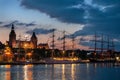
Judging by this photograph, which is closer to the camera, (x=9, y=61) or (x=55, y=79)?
(x=55, y=79)

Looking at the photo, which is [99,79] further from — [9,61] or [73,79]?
[9,61]

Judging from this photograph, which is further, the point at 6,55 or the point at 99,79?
the point at 6,55

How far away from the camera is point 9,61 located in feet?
650

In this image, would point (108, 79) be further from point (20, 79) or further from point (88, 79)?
point (20, 79)

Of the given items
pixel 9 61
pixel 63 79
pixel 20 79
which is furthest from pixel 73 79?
pixel 9 61

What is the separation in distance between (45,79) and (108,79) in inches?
483

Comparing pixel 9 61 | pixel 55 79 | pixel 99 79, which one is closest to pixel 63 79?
pixel 55 79

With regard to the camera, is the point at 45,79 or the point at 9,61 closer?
the point at 45,79

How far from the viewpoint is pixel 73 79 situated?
71500 mm

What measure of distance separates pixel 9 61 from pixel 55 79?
13139 centimetres

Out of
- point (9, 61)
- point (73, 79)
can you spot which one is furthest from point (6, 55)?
point (73, 79)

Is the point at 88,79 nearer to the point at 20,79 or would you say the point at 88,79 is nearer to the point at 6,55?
the point at 20,79

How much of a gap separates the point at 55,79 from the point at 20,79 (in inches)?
254

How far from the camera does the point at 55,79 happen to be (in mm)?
69438
